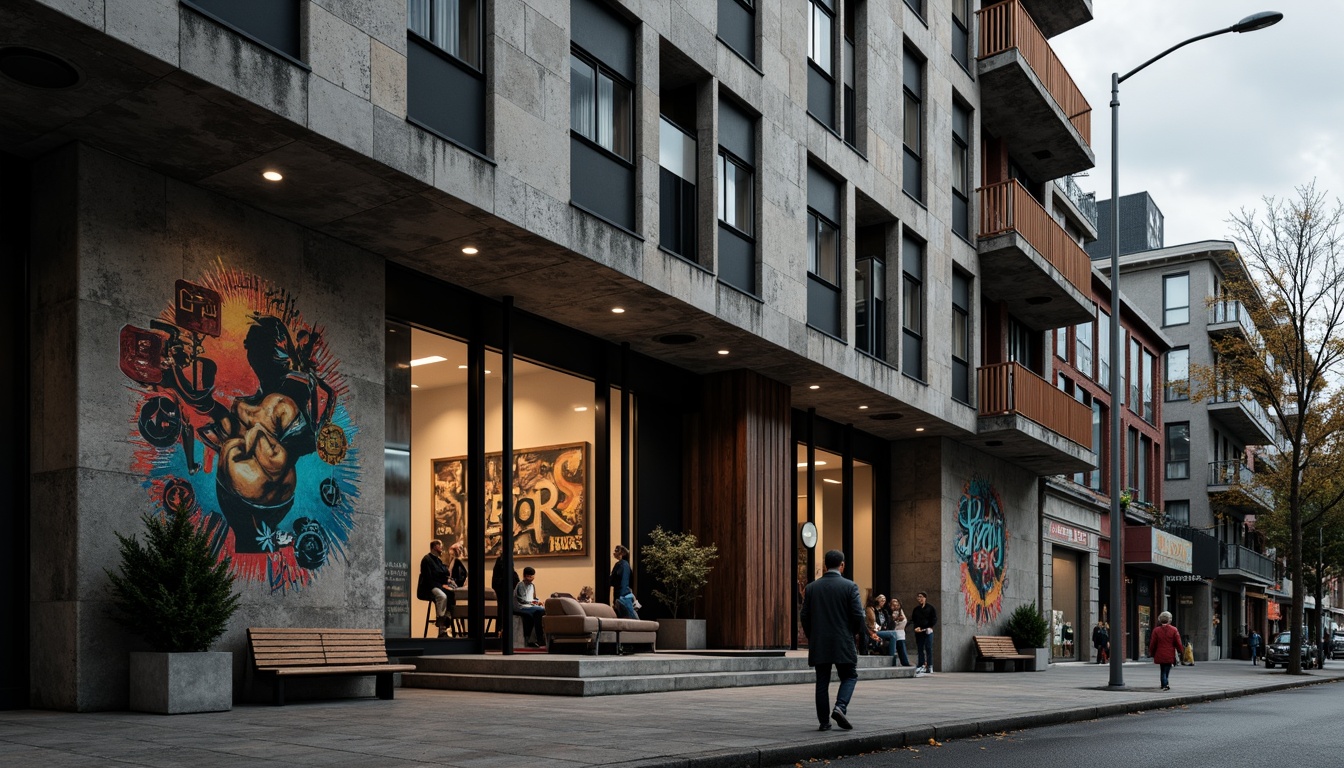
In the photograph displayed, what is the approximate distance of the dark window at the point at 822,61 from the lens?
22.2 m

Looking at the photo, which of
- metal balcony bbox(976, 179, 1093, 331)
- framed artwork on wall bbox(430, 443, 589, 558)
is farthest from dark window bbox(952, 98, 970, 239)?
framed artwork on wall bbox(430, 443, 589, 558)

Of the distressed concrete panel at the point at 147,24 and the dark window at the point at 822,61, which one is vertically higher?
the dark window at the point at 822,61

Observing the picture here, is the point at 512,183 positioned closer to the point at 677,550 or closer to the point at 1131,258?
the point at 677,550

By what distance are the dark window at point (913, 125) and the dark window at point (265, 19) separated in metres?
15.7

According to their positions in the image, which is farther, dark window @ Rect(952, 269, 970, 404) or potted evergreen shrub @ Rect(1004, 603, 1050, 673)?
potted evergreen shrub @ Rect(1004, 603, 1050, 673)

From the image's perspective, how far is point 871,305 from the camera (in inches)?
954

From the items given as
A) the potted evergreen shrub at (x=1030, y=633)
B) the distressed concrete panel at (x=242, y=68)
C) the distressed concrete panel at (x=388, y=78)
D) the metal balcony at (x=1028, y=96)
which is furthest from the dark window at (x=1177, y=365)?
the distressed concrete panel at (x=242, y=68)

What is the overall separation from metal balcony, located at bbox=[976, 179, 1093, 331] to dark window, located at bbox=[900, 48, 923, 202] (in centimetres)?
289

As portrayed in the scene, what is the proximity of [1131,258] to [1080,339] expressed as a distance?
21.8 m

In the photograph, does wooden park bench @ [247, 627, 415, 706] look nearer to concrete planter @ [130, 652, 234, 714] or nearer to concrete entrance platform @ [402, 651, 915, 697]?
concrete planter @ [130, 652, 234, 714]

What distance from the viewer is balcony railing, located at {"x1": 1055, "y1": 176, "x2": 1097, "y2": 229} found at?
40.6m

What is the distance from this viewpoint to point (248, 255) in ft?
45.2

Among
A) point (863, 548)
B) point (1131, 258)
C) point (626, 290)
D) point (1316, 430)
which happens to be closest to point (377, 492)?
point (626, 290)

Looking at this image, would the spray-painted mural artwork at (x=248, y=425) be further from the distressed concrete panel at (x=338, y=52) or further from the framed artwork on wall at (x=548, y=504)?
the framed artwork on wall at (x=548, y=504)
